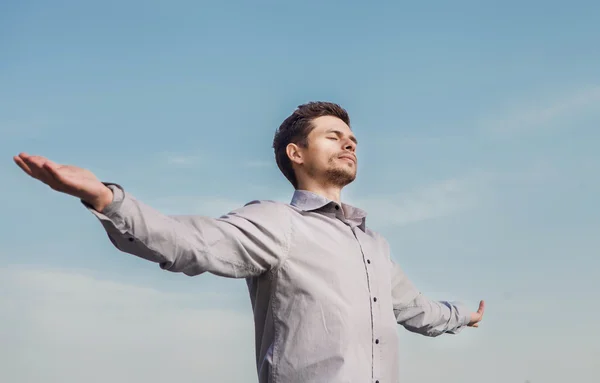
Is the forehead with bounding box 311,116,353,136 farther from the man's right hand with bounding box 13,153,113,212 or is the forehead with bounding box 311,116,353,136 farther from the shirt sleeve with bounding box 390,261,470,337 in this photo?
the man's right hand with bounding box 13,153,113,212

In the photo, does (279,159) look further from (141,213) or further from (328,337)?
(141,213)

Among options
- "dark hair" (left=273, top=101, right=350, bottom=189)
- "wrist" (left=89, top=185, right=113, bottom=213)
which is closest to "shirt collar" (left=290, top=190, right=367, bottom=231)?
"dark hair" (left=273, top=101, right=350, bottom=189)

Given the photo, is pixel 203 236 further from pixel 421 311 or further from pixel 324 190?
pixel 421 311

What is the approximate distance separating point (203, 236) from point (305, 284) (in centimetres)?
87

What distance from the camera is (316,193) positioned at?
18.2 ft

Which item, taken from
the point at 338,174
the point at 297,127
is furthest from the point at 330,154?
the point at 297,127

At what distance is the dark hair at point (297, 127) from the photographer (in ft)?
19.0

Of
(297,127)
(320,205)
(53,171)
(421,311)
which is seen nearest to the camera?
(53,171)

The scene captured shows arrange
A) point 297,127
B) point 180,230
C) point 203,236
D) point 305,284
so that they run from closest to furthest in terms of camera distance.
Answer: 1. point 180,230
2. point 203,236
3. point 305,284
4. point 297,127

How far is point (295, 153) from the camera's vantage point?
18.8 feet

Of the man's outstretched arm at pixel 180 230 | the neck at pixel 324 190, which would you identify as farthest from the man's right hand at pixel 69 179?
the neck at pixel 324 190

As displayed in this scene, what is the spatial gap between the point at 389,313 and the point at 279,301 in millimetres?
870

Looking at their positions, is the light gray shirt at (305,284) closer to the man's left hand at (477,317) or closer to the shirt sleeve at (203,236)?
the shirt sleeve at (203,236)

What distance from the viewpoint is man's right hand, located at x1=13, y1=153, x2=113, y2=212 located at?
354 cm
